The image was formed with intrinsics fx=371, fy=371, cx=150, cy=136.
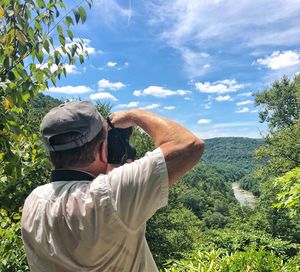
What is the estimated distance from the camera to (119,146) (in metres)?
1.44

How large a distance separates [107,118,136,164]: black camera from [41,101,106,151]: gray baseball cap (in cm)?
14

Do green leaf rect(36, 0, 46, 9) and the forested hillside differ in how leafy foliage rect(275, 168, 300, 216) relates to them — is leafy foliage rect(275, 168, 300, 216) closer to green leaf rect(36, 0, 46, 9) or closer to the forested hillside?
the forested hillside

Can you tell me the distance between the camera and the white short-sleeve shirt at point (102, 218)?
1.12 meters

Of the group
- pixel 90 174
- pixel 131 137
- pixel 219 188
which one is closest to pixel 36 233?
pixel 90 174

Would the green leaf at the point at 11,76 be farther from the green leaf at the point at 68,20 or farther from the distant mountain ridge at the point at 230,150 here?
the distant mountain ridge at the point at 230,150

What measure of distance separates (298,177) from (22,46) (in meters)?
3.79

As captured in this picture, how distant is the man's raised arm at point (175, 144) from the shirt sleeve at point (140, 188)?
25 mm

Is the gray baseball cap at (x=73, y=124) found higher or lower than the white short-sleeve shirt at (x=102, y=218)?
higher

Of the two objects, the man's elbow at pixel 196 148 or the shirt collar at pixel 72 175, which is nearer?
the man's elbow at pixel 196 148

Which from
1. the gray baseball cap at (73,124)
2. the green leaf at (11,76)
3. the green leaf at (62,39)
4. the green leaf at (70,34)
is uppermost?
the green leaf at (70,34)

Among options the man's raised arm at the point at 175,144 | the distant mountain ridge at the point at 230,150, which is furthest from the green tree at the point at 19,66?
the distant mountain ridge at the point at 230,150

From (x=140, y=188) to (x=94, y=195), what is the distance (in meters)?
0.15

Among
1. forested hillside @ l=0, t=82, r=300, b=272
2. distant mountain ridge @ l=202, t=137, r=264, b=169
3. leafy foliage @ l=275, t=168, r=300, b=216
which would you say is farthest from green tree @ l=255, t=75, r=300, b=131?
distant mountain ridge @ l=202, t=137, r=264, b=169

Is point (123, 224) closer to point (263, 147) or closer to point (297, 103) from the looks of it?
point (263, 147)
